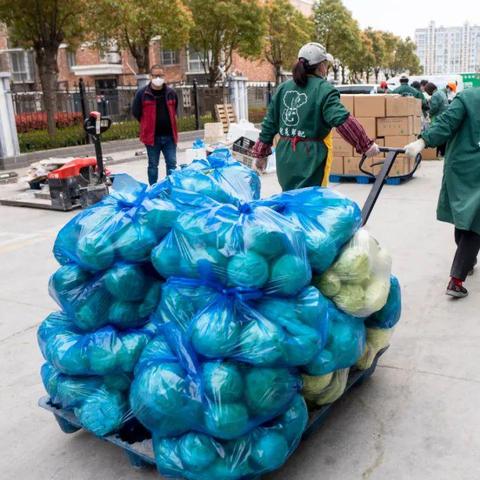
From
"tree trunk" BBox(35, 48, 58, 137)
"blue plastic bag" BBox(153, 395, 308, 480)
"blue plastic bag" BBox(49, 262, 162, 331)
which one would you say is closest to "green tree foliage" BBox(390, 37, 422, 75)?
"tree trunk" BBox(35, 48, 58, 137)

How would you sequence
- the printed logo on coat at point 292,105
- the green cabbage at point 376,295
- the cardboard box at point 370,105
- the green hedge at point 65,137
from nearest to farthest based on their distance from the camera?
the green cabbage at point 376,295 < the printed logo on coat at point 292,105 < the cardboard box at point 370,105 < the green hedge at point 65,137

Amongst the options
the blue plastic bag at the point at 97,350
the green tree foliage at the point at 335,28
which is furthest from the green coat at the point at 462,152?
the green tree foliage at the point at 335,28

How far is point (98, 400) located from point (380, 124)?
7980 millimetres

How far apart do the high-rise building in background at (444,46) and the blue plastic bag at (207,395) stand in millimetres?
147283

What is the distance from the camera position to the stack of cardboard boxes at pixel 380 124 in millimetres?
9508

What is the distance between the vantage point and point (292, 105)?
445 cm

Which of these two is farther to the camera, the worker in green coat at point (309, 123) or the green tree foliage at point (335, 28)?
the green tree foliage at point (335, 28)

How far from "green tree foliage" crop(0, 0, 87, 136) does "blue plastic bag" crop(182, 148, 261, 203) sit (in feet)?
43.1

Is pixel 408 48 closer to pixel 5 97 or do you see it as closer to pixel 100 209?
pixel 5 97

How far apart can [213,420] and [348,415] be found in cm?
110

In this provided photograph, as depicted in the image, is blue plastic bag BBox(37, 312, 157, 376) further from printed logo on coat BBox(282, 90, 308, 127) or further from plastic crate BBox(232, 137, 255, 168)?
plastic crate BBox(232, 137, 255, 168)

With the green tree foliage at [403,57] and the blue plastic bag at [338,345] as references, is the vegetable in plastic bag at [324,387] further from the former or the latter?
the green tree foliage at [403,57]

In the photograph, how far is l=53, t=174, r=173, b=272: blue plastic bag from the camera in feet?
8.66

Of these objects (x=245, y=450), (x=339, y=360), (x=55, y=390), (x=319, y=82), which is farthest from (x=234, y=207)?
(x=319, y=82)
